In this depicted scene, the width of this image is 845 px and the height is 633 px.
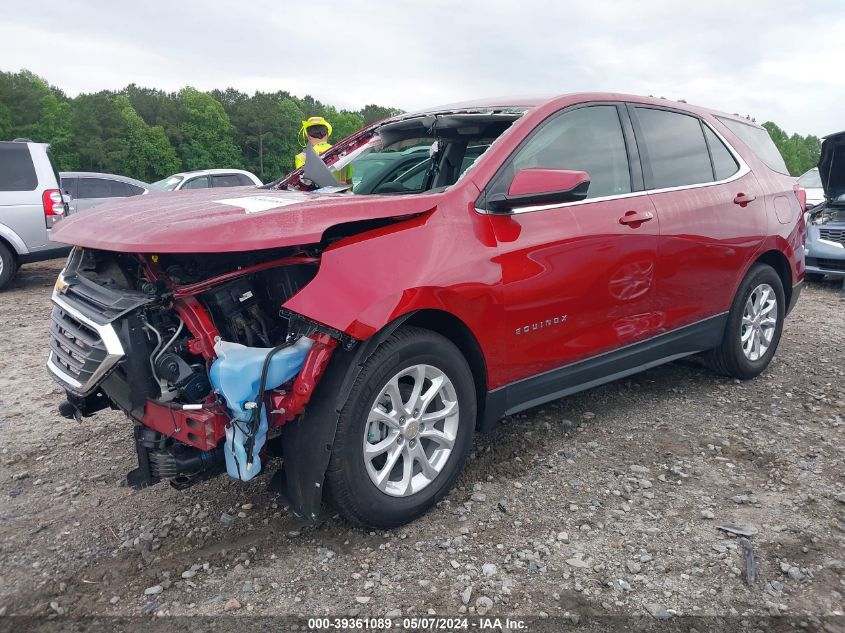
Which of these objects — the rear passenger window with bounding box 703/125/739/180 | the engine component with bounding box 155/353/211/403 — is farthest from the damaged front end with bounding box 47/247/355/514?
the rear passenger window with bounding box 703/125/739/180

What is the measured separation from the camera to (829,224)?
27.4 ft

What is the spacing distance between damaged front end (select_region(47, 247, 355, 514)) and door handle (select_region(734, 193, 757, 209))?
2970mm

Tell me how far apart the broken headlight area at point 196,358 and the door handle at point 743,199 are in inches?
117

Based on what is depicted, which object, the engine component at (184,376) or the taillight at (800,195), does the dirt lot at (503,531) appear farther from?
the taillight at (800,195)

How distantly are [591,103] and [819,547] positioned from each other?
7.70ft

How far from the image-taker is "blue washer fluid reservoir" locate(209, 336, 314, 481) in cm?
229

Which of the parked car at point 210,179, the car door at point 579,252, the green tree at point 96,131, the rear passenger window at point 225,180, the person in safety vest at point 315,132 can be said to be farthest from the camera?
the green tree at point 96,131

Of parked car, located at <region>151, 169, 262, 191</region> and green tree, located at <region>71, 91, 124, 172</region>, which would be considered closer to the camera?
parked car, located at <region>151, 169, 262, 191</region>

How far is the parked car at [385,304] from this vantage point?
2.35 metres

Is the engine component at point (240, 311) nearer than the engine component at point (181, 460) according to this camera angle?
No

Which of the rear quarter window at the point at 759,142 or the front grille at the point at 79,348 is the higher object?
the rear quarter window at the point at 759,142

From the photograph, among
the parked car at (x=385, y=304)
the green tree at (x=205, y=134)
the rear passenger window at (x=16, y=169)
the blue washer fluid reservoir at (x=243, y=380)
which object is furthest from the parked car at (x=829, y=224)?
the green tree at (x=205, y=134)

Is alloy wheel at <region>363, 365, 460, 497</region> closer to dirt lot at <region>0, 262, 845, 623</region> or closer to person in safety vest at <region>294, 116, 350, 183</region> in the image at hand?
dirt lot at <region>0, 262, 845, 623</region>

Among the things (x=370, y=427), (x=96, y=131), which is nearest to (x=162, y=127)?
(x=96, y=131)
